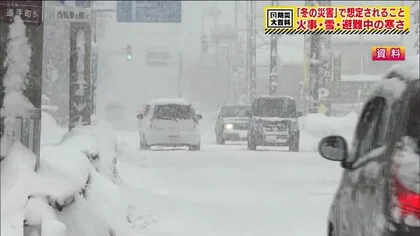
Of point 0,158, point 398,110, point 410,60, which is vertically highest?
point 410,60

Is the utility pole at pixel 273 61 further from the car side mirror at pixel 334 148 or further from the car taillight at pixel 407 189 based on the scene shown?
the car taillight at pixel 407 189

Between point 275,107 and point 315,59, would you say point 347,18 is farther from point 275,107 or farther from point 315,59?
point 315,59

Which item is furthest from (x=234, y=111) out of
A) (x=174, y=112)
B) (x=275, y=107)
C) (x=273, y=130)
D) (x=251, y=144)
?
(x=174, y=112)

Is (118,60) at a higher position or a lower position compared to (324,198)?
higher

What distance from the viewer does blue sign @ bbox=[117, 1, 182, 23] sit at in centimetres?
2830

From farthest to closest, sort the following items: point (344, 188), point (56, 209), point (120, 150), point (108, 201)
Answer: point (120, 150) < point (108, 201) < point (56, 209) < point (344, 188)

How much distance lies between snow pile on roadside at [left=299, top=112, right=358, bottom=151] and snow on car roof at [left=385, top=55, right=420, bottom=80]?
877 inches

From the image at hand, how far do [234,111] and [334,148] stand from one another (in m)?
24.6

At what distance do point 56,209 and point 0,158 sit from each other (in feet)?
2.06

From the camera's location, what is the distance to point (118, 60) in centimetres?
9244

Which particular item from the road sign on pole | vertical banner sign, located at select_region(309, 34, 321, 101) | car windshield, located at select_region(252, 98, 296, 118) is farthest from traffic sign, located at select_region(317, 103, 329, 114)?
the road sign on pole

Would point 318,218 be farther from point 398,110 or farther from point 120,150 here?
point 120,150

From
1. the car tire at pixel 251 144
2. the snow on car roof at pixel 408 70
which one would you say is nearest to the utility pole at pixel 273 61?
the car tire at pixel 251 144

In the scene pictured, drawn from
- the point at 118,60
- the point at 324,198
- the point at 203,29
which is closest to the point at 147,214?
the point at 324,198
